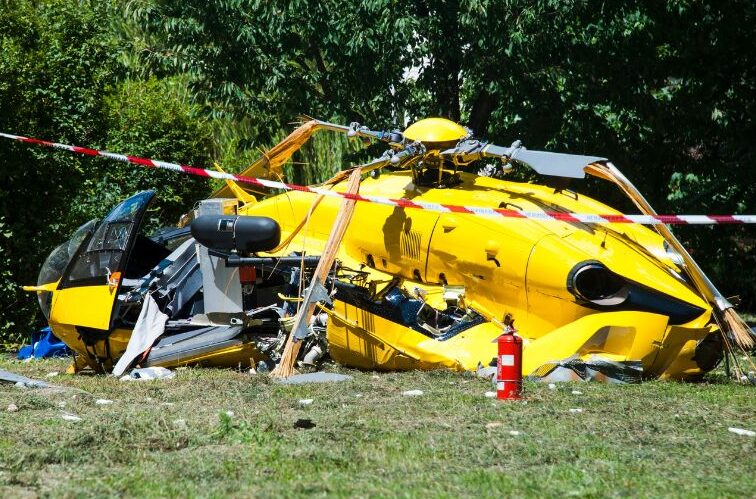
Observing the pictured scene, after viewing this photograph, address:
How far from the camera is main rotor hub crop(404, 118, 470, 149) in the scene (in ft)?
34.8

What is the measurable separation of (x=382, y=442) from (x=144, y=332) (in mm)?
4921

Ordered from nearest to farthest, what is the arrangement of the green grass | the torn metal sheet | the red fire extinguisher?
Result: the green grass < the red fire extinguisher < the torn metal sheet

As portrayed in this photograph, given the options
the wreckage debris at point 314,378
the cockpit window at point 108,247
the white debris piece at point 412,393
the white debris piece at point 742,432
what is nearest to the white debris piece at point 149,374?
the cockpit window at point 108,247

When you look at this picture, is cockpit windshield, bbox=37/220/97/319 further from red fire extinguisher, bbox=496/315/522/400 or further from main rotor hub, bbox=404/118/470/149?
red fire extinguisher, bbox=496/315/522/400

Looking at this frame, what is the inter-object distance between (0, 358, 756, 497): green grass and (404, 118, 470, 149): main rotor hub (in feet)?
8.72

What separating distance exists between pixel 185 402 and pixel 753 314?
62.8 ft

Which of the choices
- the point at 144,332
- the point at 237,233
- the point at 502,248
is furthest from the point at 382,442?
the point at 144,332

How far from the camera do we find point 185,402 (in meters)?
8.22

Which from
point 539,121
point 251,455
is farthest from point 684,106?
point 251,455

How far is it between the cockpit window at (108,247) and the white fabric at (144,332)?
0.58 metres

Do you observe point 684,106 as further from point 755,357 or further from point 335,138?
point 335,138

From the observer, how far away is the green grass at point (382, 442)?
541 cm

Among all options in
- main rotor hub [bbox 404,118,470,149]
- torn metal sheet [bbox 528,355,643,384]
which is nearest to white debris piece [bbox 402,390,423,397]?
torn metal sheet [bbox 528,355,643,384]

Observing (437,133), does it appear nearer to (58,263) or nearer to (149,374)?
(149,374)
